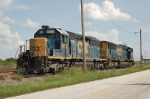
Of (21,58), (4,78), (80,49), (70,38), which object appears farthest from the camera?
(80,49)

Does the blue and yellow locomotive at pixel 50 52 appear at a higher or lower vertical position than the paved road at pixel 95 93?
higher

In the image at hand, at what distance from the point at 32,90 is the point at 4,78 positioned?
22.6ft

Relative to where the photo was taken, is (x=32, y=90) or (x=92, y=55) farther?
(x=92, y=55)

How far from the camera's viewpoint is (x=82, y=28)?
25672mm

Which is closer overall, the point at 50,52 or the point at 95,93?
the point at 95,93

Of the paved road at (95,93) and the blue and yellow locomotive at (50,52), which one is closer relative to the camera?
the paved road at (95,93)

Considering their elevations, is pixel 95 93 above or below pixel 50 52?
below

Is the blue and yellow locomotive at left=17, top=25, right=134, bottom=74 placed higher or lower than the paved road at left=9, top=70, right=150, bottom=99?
higher

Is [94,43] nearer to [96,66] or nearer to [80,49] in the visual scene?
[96,66]

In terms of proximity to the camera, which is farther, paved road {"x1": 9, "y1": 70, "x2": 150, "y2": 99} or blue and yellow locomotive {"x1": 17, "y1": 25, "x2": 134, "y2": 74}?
blue and yellow locomotive {"x1": 17, "y1": 25, "x2": 134, "y2": 74}

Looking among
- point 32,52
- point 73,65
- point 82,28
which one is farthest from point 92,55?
point 32,52

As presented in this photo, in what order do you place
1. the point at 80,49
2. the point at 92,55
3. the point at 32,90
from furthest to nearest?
the point at 92,55 → the point at 80,49 → the point at 32,90

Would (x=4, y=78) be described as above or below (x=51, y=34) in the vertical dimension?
below

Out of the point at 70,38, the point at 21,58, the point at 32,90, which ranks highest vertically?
the point at 70,38
